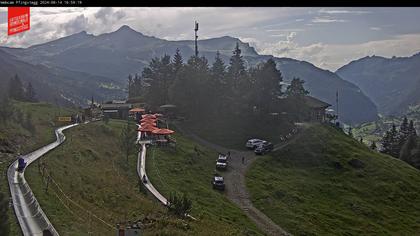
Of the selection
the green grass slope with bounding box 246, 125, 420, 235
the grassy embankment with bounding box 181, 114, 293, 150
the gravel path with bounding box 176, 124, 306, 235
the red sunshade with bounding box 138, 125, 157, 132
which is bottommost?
the green grass slope with bounding box 246, 125, 420, 235

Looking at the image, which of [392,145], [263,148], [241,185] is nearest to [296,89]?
[263,148]

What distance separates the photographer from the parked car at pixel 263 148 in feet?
188

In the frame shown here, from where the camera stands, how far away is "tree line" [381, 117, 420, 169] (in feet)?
266

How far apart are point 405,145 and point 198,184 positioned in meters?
60.6

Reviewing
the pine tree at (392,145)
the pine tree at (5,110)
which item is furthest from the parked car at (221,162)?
the pine tree at (392,145)

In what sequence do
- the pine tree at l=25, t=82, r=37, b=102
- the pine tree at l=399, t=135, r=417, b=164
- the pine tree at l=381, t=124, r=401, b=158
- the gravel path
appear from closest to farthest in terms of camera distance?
the gravel path
the pine tree at l=399, t=135, r=417, b=164
the pine tree at l=381, t=124, r=401, b=158
the pine tree at l=25, t=82, r=37, b=102

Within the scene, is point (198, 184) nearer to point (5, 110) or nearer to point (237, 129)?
point (5, 110)

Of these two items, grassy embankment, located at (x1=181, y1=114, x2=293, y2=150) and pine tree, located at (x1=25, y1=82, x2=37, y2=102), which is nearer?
grassy embankment, located at (x1=181, y1=114, x2=293, y2=150)

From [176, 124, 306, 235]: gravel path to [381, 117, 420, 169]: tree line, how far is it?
95.4 feet

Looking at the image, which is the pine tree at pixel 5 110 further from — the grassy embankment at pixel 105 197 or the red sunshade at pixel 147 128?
the red sunshade at pixel 147 128

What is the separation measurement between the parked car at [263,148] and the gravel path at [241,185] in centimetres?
75

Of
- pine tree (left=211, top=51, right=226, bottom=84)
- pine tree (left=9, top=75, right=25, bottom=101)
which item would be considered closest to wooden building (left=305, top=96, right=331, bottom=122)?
pine tree (left=211, top=51, right=226, bottom=84)

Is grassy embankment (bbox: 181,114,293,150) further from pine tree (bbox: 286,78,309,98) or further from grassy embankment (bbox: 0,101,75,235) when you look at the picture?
grassy embankment (bbox: 0,101,75,235)

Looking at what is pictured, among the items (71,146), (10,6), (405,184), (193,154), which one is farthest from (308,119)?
(10,6)
